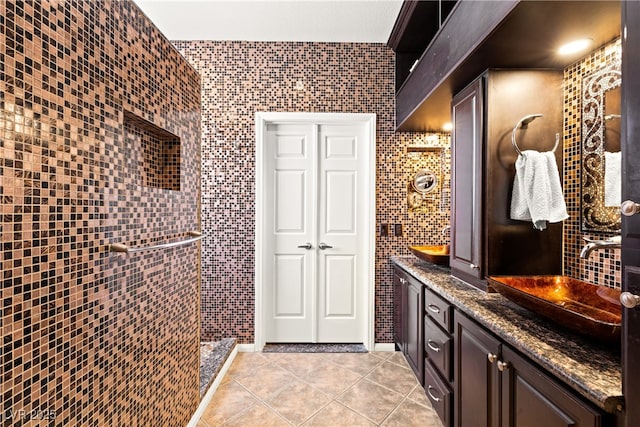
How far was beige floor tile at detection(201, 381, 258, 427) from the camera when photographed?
6.68 feet

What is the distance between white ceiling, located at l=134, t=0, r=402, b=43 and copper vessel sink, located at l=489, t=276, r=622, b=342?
7.12ft

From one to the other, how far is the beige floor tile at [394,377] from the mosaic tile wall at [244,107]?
1.18 meters

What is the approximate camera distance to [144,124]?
4.78ft

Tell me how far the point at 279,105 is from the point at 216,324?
2.10 m

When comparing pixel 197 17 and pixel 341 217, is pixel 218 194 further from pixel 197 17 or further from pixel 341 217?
pixel 197 17

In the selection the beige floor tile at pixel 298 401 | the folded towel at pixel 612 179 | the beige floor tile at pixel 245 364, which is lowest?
the beige floor tile at pixel 298 401

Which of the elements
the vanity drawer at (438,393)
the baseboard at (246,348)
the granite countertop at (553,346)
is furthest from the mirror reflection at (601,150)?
the baseboard at (246,348)

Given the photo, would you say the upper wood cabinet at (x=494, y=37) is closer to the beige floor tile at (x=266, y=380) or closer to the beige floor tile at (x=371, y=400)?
the beige floor tile at (x=371, y=400)

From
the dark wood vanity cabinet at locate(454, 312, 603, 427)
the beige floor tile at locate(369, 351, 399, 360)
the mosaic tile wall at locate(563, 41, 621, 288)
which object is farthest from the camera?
the beige floor tile at locate(369, 351, 399, 360)

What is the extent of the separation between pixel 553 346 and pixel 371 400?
1.51 meters

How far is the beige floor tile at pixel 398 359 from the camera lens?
9.07ft

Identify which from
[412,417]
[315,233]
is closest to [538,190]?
[412,417]

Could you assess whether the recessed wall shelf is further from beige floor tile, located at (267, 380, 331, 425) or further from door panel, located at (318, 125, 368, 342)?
beige floor tile, located at (267, 380, 331, 425)

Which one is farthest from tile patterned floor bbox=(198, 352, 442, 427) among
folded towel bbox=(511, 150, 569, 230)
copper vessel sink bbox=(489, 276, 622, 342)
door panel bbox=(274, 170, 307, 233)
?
folded towel bbox=(511, 150, 569, 230)
